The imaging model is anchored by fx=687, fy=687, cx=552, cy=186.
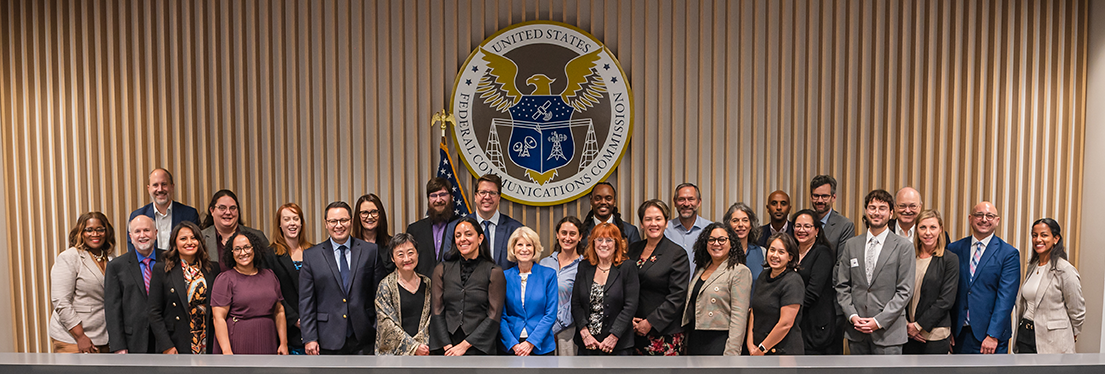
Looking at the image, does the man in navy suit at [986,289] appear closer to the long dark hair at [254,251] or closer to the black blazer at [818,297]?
the black blazer at [818,297]

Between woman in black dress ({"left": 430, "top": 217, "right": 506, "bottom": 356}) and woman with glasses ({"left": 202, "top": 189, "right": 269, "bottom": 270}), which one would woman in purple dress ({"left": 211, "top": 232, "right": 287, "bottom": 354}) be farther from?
woman in black dress ({"left": 430, "top": 217, "right": 506, "bottom": 356})

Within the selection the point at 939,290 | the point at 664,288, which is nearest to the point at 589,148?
the point at 664,288

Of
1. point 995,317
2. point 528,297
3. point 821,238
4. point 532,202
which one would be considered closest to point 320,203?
point 532,202

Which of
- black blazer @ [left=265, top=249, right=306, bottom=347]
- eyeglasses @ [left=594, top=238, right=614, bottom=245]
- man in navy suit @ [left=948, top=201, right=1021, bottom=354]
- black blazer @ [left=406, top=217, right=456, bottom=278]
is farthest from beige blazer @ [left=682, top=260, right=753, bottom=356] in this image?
black blazer @ [left=265, top=249, right=306, bottom=347]

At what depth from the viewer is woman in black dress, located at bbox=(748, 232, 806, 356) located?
3.28 m

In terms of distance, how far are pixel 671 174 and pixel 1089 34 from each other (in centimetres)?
295

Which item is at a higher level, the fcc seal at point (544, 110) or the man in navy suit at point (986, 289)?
the fcc seal at point (544, 110)

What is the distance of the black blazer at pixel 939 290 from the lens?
354 cm

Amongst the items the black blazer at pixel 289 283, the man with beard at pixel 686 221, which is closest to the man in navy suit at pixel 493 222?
the black blazer at pixel 289 283

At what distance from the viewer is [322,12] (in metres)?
4.87

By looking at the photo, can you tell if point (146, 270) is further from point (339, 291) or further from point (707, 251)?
point (707, 251)

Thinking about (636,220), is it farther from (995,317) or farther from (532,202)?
(995,317)

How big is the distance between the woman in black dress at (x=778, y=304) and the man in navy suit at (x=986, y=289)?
3.49 ft

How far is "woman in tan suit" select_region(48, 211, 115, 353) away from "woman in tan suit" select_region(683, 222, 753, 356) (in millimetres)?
3086
